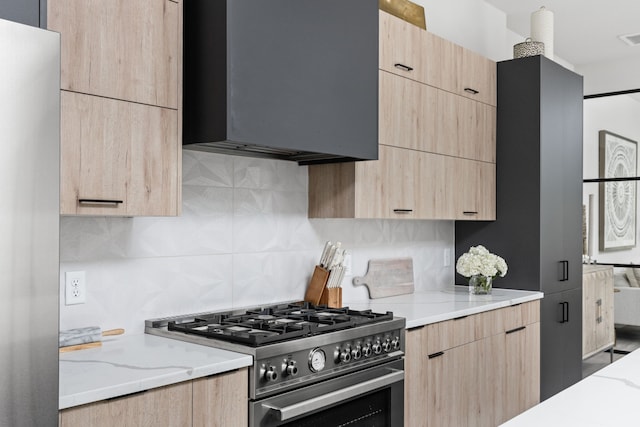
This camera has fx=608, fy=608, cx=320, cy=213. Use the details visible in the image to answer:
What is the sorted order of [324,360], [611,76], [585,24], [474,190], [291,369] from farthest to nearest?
[611,76], [585,24], [474,190], [324,360], [291,369]

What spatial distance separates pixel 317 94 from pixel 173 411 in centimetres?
134

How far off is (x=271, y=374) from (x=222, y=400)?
0.62 feet

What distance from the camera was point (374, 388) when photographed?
2381 millimetres

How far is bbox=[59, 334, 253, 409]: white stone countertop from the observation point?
1.62 m

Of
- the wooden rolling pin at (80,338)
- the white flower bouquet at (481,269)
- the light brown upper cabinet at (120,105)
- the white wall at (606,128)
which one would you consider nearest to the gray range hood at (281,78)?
the light brown upper cabinet at (120,105)

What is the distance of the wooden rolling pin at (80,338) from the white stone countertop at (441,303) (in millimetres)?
1294

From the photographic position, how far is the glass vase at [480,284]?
145 inches

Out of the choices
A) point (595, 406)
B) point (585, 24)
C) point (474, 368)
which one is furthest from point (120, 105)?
point (585, 24)

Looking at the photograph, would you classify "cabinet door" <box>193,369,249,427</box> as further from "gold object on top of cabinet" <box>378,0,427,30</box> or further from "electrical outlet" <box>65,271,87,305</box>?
"gold object on top of cabinet" <box>378,0,427,30</box>

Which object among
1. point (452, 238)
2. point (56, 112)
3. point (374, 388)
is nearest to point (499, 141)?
point (452, 238)

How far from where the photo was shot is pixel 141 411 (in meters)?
1.70

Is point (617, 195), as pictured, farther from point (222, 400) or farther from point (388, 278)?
point (222, 400)

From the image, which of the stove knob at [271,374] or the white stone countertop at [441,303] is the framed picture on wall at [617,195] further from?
the stove knob at [271,374]

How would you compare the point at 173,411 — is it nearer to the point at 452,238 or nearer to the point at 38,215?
the point at 38,215
